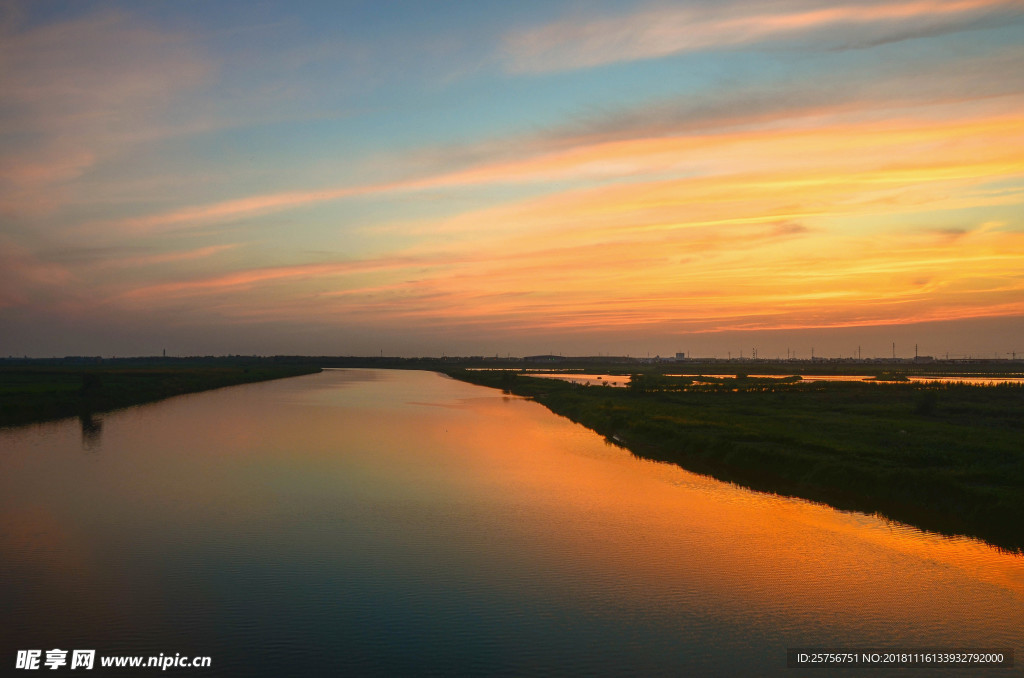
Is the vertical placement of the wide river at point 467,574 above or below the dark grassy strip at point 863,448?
below

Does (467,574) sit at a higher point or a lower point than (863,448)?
lower

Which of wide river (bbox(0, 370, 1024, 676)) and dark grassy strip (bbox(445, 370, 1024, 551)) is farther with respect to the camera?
dark grassy strip (bbox(445, 370, 1024, 551))

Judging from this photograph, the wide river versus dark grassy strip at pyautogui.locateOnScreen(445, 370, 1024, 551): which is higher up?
dark grassy strip at pyautogui.locateOnScreen(445, 370, 1024, 551)

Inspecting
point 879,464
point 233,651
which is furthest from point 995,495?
point 233,651

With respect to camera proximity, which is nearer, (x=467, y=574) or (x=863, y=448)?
(x=467, y=574)

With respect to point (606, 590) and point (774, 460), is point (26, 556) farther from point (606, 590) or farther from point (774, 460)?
point (774, 460)
